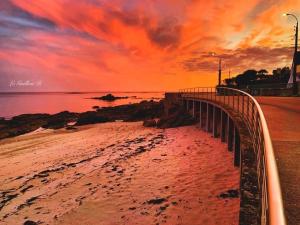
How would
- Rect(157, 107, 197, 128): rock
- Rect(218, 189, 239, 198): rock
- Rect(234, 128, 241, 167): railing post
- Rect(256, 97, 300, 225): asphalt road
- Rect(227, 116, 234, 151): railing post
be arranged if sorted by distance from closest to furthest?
Rect(256, 97, 300, 225): asphalt road
Rect(218, 189, 239, 198): rock
Rect(234, 128, 241, 167): railing post
Rect(227, 116, 234, 151): railing post
Rect(157, 107, 197, 128): rock

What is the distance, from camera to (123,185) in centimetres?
1092

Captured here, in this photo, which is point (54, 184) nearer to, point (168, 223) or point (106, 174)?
point (106, 174)

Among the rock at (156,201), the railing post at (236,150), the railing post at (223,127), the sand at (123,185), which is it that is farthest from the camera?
the railing post at (223,127)

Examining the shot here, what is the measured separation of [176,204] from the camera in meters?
9.15

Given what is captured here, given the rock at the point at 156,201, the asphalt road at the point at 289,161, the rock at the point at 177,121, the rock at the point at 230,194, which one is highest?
the asphalt road at the point at 289,161

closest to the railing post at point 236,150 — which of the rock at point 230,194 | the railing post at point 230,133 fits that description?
the railing post at point 230,133

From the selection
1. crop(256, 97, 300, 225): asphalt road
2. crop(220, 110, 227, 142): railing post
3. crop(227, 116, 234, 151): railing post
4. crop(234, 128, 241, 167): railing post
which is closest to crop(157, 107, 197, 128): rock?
crop(220, 110, 227, 142): railing post

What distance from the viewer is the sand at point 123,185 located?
8.60m

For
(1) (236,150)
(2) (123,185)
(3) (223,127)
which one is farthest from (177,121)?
(2) (123,185)

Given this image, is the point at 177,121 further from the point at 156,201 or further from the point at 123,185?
the point at 156,201

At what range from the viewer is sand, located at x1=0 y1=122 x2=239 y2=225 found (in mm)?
8602

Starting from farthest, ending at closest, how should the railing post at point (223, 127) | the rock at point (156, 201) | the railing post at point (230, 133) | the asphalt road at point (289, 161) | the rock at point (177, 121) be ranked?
→ the rock at point (177, 121), the railing post at point (223, 127), the railing post at point (230, 133), the rock at point (156, 201), the asphalt road at point (289, 161)

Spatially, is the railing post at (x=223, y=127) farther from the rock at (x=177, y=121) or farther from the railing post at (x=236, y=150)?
the rock at (x=177, y=121)

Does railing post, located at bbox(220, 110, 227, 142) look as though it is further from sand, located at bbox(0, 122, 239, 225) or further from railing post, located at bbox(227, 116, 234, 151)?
railing post, located at bbox(227, 116, 234, 151)
